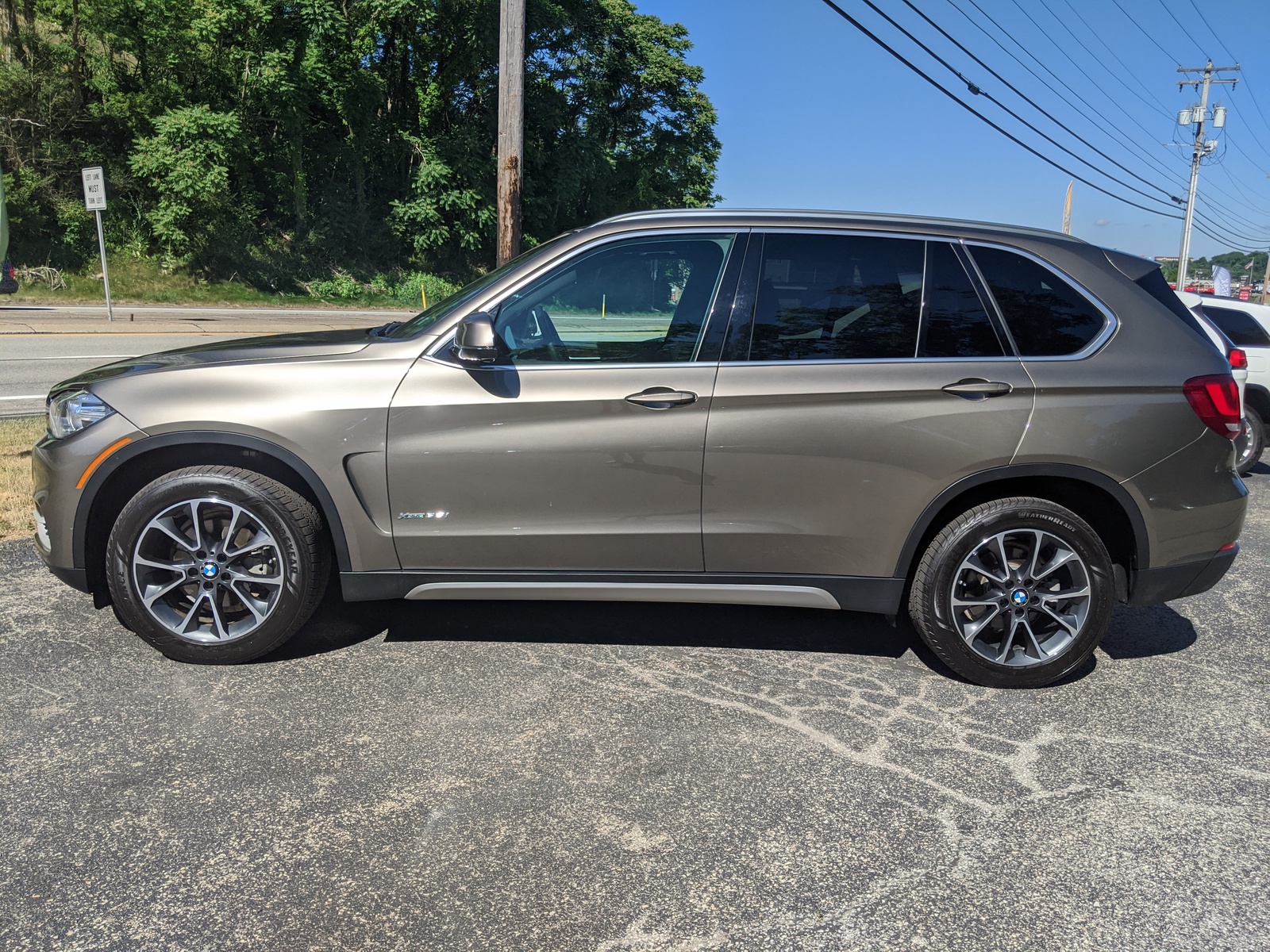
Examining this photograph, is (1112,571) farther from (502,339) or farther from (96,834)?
(96,834)

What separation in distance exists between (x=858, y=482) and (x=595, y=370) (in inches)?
44.8

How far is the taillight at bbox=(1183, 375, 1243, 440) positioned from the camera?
3746 mm

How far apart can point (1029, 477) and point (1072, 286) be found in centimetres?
81

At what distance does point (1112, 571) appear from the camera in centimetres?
385

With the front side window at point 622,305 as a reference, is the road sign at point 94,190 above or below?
above

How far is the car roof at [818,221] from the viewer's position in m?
3.88

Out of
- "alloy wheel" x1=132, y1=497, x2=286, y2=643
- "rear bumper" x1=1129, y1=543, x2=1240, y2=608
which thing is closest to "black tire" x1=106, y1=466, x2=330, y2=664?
"alloy wheel" x1=132, y1=497, x2=286, y2=643

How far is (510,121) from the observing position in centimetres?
956

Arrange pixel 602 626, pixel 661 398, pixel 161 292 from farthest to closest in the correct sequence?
pixel 161 292, pixel 602 626, pixel 661 398

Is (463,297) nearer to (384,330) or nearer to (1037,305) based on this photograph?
(384,330)

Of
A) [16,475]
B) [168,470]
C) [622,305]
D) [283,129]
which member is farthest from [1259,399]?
[283,129]

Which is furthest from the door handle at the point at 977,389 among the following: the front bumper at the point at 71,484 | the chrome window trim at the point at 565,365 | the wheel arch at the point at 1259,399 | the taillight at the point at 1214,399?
the wheel arch at the point at 1259,399

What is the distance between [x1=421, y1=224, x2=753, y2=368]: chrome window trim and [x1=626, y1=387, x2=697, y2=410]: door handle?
122mm

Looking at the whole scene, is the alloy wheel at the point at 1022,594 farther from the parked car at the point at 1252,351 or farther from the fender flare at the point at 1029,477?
the parked car at the point at 1252,351
